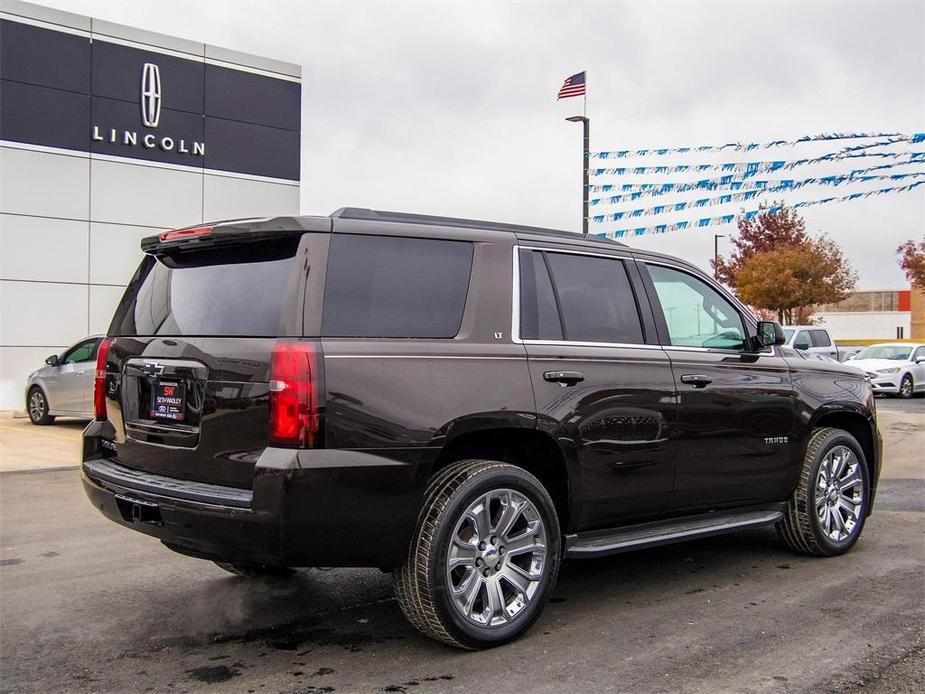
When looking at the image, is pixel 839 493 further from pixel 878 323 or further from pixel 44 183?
pixel 878 323

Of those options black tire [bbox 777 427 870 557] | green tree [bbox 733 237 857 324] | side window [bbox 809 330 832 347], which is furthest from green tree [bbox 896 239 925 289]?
black tire [bbox 777 427 870 557]

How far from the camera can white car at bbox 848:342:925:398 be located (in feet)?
79.6

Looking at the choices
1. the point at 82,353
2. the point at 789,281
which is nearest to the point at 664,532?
the point at 82,353

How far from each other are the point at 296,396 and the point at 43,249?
1648cm

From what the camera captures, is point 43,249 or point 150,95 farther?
point 150,95

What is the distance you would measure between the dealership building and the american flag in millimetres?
6904

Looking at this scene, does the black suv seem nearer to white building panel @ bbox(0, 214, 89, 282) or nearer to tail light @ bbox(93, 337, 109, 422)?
tail light @ bbox(93, 337, 109, 422)

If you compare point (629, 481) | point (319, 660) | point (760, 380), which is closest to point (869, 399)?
point (760, 380)

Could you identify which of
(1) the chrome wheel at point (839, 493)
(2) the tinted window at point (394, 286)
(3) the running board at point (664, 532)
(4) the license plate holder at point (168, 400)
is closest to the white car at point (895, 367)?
(1) the chrome wheel at point (839, 493)

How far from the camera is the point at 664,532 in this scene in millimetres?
5184

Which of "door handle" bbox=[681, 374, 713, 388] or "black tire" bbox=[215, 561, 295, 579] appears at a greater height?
"door handle" bbox=[681, 374, 713, 388]

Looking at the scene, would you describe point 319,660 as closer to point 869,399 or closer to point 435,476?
point 435,476

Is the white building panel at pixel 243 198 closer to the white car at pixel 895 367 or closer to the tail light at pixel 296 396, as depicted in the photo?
the white car at pixel 895 367

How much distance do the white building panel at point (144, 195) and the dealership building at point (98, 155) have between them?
0.07 ft
